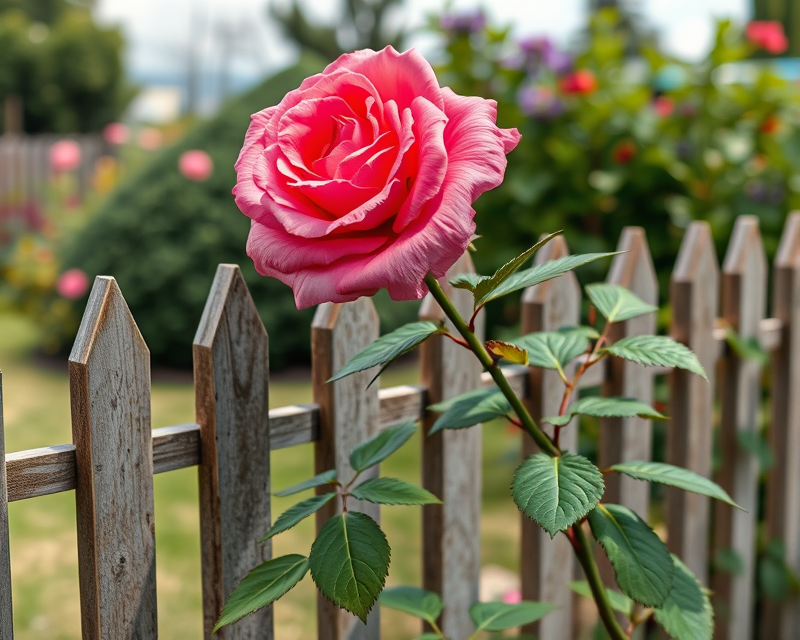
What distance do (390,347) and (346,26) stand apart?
32316 millimetres

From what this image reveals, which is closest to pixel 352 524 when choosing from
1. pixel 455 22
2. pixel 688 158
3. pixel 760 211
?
pixel 760 211

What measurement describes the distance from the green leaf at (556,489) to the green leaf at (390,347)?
195 millimetres

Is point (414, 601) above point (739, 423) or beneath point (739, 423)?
beneath

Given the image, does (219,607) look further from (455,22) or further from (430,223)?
(455,22)

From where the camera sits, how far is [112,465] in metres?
1.12

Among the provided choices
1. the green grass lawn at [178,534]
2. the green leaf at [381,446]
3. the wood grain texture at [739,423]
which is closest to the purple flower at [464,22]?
the green grass lawn at [178,534]

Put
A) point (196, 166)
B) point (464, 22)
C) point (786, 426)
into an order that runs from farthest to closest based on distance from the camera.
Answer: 1. point (196, 166)
2. point (464, 22)
3. point (786, 426)

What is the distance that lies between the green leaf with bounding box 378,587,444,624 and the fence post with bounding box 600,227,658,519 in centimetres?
61

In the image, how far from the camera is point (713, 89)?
3352mm

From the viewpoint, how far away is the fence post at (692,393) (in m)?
1.91

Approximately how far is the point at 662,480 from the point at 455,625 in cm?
63

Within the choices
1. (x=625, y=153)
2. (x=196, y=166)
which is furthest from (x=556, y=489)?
(x=196, y=166)

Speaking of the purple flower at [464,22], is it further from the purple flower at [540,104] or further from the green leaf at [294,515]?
the green leaf at [294,515]

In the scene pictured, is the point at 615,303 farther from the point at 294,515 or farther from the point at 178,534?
the point at 178,534
